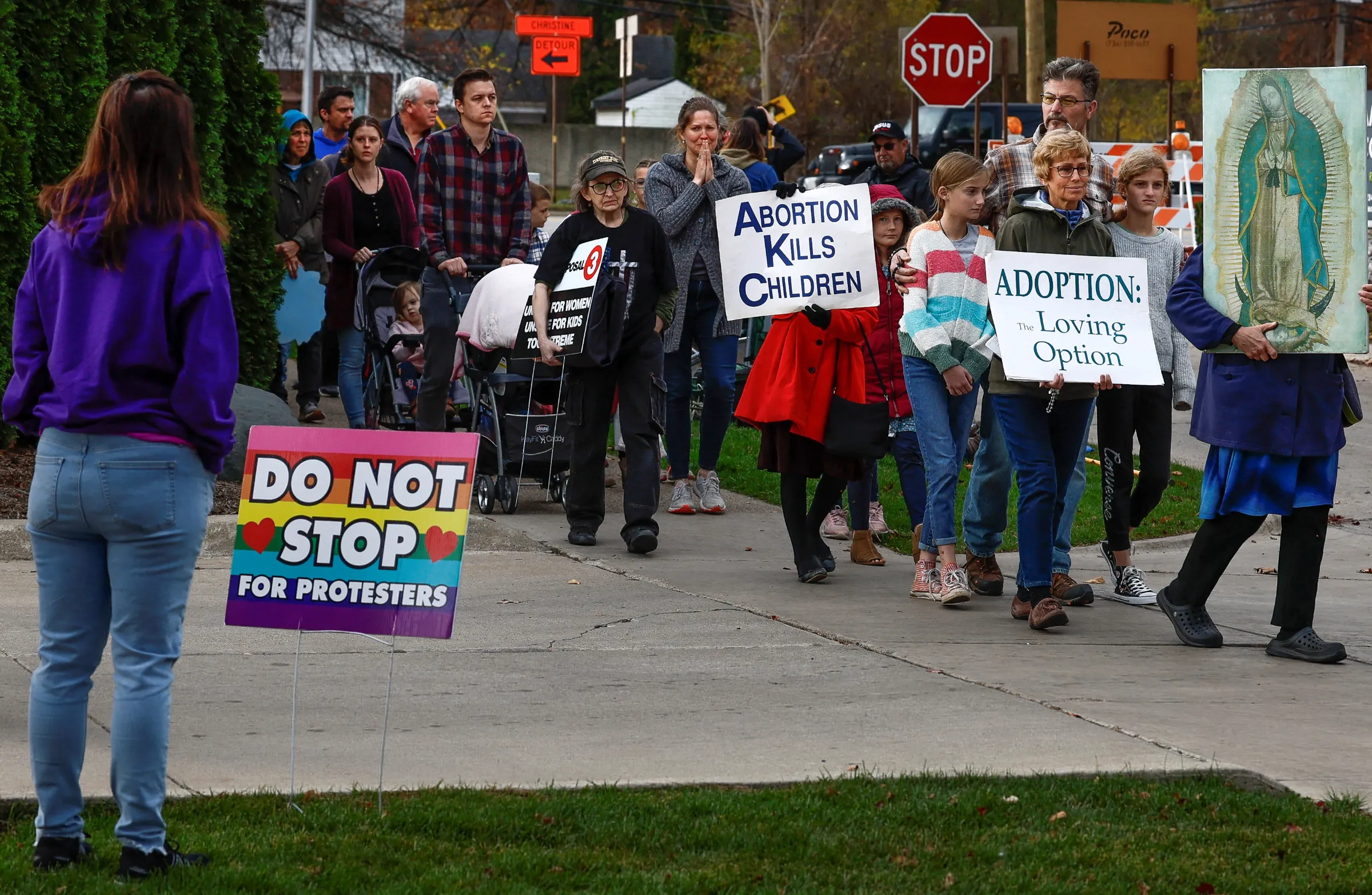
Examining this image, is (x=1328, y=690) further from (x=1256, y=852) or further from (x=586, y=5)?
(x=586, y=5)

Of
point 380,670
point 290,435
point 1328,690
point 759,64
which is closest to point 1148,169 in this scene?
point 1328,690

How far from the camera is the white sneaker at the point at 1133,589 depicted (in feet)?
28.6

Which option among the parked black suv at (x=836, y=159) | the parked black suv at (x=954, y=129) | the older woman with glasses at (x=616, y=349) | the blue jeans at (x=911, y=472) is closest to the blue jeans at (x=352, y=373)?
the older woman with glasses at (x=616, y=349)

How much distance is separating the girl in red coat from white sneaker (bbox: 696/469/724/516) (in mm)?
1945

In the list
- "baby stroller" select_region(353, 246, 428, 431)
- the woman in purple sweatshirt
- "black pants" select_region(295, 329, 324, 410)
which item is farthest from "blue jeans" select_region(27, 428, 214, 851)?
"black pants" select_region(295, 329, 324, 410)

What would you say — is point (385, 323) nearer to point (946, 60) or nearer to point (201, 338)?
point (946, 60)

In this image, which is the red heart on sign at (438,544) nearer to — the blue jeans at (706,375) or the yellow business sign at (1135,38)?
the blue jeans at (706,375)

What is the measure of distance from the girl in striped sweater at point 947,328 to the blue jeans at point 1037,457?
30cm

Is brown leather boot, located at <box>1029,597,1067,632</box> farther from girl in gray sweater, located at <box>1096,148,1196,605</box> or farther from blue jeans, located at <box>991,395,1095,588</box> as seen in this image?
girl in gray sweater, located at <box>1096,148,1196,605</box>

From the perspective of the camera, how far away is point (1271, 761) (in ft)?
18.8

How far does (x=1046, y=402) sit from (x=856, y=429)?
3.32 ft

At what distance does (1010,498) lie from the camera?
1142 cm

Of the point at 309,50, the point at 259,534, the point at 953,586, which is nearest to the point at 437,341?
the point at 953,586

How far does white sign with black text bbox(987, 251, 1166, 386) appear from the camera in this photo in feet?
25.2
